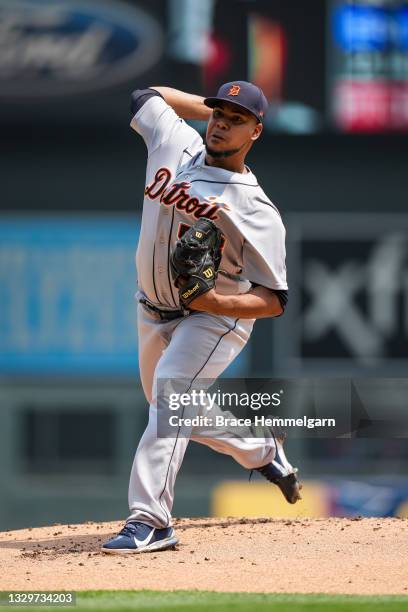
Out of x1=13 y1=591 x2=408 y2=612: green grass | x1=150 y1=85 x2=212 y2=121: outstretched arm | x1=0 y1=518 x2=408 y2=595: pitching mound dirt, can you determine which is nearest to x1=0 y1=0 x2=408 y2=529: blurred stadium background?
x1=0 y1=518 x2=408 y2=595: pitching mound dirt

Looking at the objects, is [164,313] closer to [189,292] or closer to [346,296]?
[189,292]

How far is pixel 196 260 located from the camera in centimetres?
438

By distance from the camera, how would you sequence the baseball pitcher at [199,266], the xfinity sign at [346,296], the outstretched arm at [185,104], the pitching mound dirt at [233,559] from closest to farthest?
the pitching mound dirt at [233,559]
the baseball pitcher at [199,266]
the outstretched arm at [185,104]
the xfinity sign at [346,296]

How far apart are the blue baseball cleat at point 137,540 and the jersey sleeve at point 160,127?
49.8 inches

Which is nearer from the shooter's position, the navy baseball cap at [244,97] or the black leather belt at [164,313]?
the navy baseball cap at [244,97]

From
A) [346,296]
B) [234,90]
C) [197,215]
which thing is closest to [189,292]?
[197,215]

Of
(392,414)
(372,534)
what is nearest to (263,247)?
(372,534)

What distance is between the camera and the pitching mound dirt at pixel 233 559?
4133 mm

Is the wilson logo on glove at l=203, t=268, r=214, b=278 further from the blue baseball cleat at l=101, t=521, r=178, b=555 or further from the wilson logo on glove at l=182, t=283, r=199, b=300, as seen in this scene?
the blue baseball cleat at l=101, t=521, r=178, b=555

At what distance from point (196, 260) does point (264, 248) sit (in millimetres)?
245

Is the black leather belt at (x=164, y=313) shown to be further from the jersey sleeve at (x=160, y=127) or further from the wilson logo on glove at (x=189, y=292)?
the jersey sleeve at (x=160, y=127)

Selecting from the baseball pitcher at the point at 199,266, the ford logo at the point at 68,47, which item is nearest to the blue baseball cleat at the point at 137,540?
the baseball pitcher at the point at 199,266

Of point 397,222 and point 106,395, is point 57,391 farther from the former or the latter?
point 397,222

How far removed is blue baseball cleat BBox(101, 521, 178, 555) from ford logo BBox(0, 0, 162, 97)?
26.4 feet
